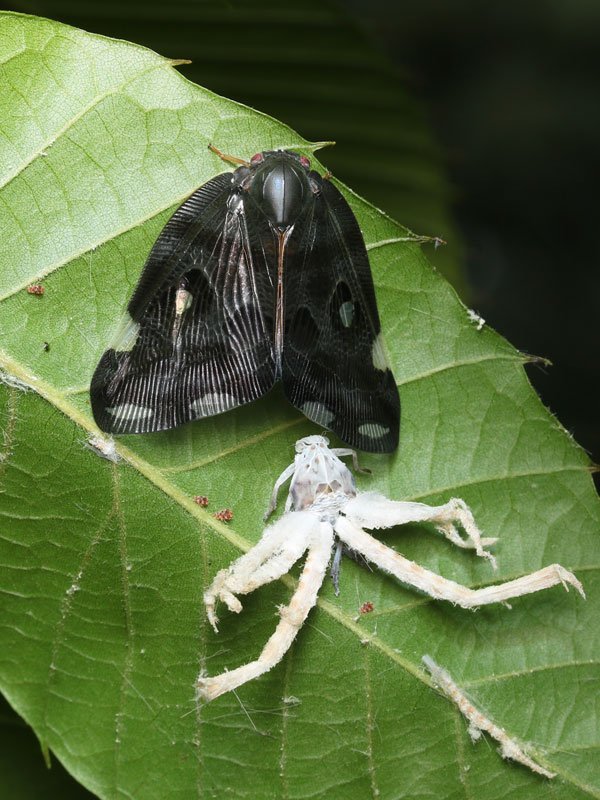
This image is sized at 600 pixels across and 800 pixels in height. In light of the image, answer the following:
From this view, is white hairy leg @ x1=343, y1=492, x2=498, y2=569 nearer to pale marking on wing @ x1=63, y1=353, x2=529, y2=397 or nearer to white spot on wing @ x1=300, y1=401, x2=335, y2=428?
white spot on wing @ x1=300, y1=401, x2=335, y2=428

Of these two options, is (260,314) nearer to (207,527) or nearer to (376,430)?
(376,430)

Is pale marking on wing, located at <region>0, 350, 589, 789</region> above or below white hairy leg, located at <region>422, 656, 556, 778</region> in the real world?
above

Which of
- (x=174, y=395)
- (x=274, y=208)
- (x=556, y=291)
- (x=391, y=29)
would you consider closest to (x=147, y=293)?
(x=174, y=395)

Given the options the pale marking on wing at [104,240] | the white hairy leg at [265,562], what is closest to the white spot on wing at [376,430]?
the white hairy leg at [265,562]

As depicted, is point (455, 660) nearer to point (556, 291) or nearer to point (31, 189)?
point (31, 189)

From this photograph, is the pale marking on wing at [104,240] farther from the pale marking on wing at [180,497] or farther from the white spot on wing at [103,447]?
the white spot on wing at [103,447]

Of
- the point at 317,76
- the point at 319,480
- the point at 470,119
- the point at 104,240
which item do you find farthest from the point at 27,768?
the point at 470,119

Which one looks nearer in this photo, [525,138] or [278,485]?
[278,485]

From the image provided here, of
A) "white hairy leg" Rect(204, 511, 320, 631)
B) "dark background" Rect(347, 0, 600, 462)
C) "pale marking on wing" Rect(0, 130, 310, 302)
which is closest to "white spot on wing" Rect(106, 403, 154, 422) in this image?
"pale marking on wing" Rect(0, 130, 310, 302)
